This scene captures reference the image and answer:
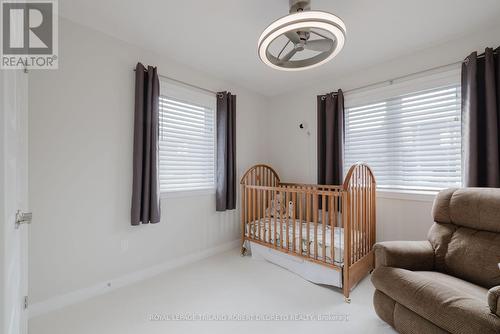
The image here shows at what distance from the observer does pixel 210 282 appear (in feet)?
7.79

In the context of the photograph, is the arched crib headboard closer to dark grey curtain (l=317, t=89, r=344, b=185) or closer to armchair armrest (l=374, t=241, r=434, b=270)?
dark grey curtain (l=317, t=89, r=344, b=185)

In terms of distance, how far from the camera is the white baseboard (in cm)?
187

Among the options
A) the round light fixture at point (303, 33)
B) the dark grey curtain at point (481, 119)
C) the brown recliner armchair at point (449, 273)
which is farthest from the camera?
the dark grey curtain at point (481, 119)

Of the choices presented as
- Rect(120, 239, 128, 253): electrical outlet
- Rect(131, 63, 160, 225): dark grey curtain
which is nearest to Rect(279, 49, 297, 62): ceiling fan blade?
Rect(131, 63, 160, 225): dark grey curtain

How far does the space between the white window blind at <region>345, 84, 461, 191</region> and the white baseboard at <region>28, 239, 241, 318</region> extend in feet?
7.91

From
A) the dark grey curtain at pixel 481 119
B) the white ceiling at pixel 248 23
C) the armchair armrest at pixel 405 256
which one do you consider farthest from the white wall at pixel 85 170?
the dark grey curtain at pixel 481 119

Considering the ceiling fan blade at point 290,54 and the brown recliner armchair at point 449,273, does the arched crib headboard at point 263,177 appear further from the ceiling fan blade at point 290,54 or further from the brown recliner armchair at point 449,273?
the brown recliner armchair at point 449,273

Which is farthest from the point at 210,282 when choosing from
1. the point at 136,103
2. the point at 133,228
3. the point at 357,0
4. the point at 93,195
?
the point at 357,0

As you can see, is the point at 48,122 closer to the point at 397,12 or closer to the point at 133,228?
the point at 133,228

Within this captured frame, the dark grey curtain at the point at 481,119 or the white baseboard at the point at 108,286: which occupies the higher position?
the dark grey curtain at the point at 481,119

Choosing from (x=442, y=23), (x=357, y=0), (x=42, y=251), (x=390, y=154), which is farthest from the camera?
(x=390, y=154)

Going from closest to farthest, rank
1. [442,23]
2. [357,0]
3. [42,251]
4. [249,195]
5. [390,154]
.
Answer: [357,0] < [42,251] < [442,23] < [390,154] < [249,195]

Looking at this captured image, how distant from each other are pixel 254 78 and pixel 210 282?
2691 mm

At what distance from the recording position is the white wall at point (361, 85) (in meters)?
2.32
